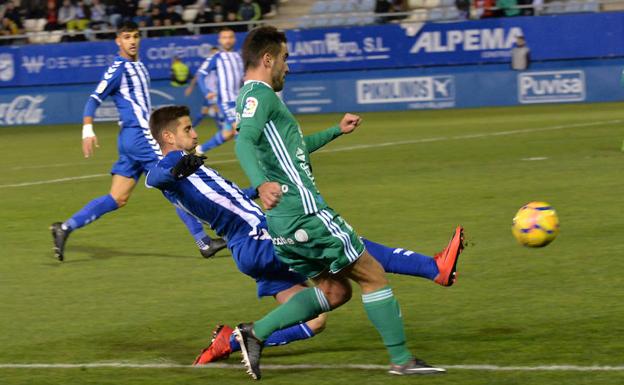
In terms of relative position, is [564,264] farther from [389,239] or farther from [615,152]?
[615,152]

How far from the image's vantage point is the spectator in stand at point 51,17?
35875 millimetres

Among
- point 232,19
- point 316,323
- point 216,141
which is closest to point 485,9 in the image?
point 232,19

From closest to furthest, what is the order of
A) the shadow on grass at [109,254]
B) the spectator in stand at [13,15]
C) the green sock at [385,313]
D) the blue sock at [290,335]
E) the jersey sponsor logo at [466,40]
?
the green sock at [385,313] < the blue sock at [290,335] < the shadow on grass at [109,254] < the jersey sponsor logo at [466,40] < the spectator in stand at [13,15]

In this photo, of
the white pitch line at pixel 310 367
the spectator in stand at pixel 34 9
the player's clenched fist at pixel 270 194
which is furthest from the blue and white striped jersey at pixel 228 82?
the spectator in stand at pixel 34 9

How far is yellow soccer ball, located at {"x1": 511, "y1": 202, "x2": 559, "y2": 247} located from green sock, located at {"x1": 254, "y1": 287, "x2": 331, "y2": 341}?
2172 mm

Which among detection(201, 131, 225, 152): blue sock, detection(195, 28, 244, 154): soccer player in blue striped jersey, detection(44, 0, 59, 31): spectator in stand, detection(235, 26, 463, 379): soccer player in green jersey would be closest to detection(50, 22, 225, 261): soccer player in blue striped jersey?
detection(235, 26, 463, 379): soccer player in green jersey

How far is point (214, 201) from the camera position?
7.17 meters

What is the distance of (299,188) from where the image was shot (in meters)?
5.90

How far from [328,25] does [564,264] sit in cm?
2341

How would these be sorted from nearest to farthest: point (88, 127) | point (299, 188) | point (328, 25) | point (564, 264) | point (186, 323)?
1. point (299, 188)
2. point (186, 323)
3. point (564, 264)
4. point (88, 127)
5. point (328, 25)

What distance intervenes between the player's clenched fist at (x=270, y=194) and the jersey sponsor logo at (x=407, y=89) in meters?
24.6

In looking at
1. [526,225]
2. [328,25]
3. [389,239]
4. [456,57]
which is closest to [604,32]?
[456,57]

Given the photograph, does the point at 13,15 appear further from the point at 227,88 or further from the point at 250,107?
the point at 250,107

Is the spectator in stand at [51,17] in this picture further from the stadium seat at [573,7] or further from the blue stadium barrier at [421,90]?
the stadium seat at [573,7]
